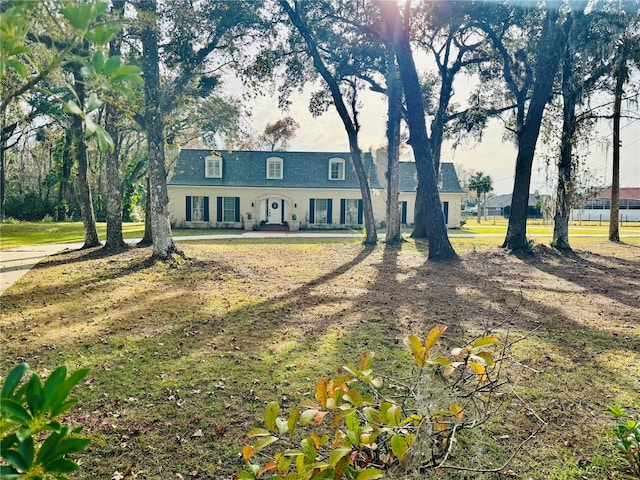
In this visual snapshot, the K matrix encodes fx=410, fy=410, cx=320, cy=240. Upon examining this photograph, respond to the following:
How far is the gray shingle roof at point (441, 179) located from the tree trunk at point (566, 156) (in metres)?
13.0

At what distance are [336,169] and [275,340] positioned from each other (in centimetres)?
2124

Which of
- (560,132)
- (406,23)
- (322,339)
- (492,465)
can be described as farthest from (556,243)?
(492,465)

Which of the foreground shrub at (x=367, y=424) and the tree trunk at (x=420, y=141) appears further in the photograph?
the tree trunk at (x=420, y=141)

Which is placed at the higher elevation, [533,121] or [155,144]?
[533,121]

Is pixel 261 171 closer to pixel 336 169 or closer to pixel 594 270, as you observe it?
pixel 336 169

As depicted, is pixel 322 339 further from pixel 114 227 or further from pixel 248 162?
pixel 248 162

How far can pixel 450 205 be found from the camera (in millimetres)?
26766

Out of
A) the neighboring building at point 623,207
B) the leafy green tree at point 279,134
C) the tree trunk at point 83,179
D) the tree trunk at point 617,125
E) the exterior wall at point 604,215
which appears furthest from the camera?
the neighboring building at point 623,207

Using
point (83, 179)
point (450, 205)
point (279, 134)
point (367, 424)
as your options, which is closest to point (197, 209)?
point (83, 179)

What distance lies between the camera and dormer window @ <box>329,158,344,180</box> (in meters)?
25.3

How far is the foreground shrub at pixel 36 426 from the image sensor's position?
827mm

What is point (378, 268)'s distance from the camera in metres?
10.3

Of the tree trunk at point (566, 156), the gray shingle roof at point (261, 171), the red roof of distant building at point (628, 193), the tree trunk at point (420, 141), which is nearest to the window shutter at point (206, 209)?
the gray shingle roof at point (261, 171)

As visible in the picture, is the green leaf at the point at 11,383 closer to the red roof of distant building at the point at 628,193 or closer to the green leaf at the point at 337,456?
the green leaf at the point at 337,456
